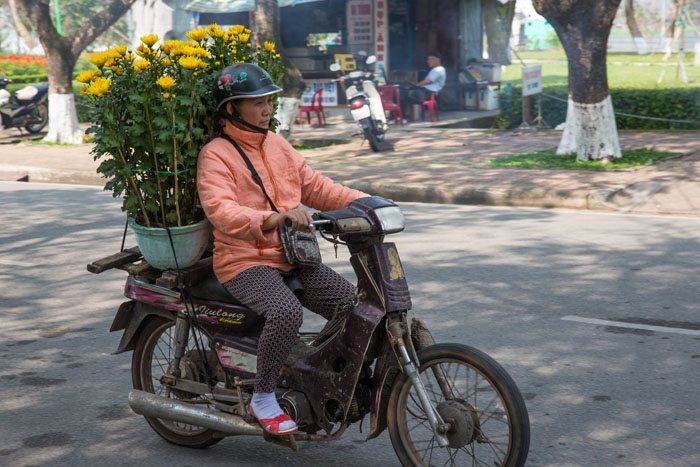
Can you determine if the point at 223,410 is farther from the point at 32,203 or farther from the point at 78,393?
the point at 32,203

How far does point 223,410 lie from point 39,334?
257 centimetres

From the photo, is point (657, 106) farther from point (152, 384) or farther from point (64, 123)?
point (152, 384)

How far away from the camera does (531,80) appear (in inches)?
674

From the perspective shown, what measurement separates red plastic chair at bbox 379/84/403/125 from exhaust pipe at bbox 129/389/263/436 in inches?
609

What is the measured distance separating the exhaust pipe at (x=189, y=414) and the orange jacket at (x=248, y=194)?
22.4 inches

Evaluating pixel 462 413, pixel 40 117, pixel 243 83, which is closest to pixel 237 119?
pixel 243 83

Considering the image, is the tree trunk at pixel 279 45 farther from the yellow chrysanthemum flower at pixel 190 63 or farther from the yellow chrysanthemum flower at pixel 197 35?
the yellow chrysanthemum flower at pixel 190 63

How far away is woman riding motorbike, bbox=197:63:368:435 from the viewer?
3.80 metres

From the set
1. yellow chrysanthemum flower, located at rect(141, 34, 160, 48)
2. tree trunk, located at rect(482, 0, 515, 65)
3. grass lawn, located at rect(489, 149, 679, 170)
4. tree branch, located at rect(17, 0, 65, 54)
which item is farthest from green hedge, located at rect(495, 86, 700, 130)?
yellow chrysanthemum flower, located at rect(141, 34, 160, 48)

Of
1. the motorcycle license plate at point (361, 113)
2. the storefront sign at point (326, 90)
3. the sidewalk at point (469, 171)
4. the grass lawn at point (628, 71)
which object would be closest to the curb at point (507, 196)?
the sidewalk at point (469, 171)

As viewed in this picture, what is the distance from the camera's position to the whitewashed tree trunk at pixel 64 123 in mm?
17953

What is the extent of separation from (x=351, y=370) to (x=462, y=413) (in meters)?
0.45

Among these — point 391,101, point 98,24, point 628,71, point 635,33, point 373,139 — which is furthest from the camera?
point 635,33

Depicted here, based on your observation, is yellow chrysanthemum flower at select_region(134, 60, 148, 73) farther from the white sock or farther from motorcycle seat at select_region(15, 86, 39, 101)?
motorcycle seat at select_region(15, 86, 39, 101)
